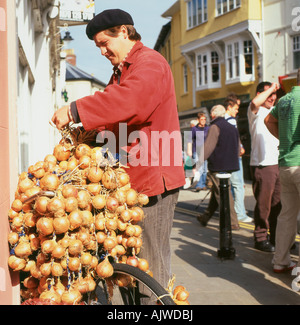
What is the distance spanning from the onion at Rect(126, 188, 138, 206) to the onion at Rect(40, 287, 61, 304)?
1.77ft

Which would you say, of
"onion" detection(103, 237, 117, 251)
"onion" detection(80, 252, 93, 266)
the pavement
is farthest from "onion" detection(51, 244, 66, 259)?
the pavement

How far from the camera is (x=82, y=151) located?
7.50ft

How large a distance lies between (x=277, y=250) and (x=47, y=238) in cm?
349

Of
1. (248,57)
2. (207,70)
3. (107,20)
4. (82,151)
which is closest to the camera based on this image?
(82,151)

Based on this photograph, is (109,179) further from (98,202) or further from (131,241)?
(131,241)

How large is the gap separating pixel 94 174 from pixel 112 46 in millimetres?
765

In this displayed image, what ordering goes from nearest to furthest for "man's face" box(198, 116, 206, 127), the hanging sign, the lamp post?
the lamp post → "man's face" box(198, 116, 206, 127) → the hanging sign

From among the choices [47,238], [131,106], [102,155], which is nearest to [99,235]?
[47,238]

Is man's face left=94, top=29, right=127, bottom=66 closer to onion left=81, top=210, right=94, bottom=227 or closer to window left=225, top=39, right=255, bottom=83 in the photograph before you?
onion left=81, top=210, right=94, bottom=227

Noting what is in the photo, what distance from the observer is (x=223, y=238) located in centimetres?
563

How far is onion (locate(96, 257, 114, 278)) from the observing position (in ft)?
6.97

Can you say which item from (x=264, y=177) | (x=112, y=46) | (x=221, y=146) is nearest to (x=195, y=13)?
(x=221, y=146)

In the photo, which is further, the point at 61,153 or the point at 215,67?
the point at 215,67
